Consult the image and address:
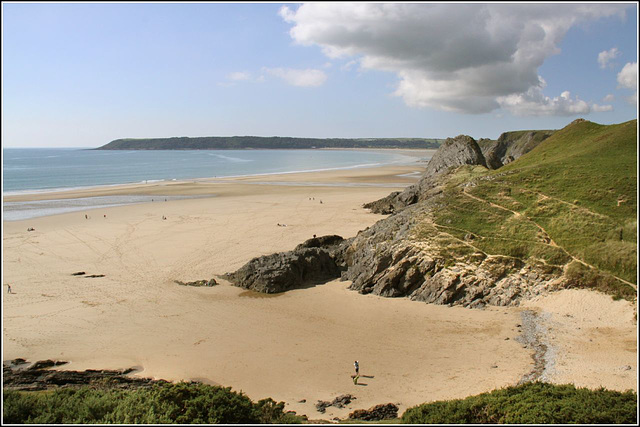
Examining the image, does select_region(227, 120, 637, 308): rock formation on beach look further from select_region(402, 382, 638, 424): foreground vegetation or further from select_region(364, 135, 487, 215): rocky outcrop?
select_region(364, 135, 487, 215): rocky outcrop

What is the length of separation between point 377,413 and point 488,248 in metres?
14.9

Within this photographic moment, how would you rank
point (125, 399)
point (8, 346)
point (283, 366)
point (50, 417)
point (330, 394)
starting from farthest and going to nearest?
point (8, 346)
point (283, 366)
point (330, 394)
point (125, 399)
point (50, 417)

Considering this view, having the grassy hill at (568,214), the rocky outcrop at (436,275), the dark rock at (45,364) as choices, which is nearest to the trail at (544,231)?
the grassy hill at (568,214)

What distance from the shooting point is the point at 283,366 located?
705 inches

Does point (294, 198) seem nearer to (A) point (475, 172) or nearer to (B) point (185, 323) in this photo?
(A) point (475, 172)

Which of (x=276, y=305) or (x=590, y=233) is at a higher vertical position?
(x=590, y=233)

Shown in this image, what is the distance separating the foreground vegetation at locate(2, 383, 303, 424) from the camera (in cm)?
1130

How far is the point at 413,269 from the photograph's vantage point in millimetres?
25844

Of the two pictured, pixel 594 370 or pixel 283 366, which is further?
pixel 283 366

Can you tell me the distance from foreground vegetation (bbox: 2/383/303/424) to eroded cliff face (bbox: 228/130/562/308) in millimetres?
13912

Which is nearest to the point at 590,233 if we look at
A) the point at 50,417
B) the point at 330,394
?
the point at 330,394

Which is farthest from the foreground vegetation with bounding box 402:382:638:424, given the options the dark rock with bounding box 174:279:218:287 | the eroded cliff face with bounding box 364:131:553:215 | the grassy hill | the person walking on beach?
the eroded cliff face with bounding box 364:131:553:215

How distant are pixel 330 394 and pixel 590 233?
1827 centimetres

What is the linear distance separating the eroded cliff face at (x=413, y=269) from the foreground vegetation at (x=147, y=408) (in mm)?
13912
